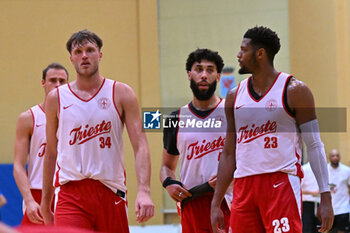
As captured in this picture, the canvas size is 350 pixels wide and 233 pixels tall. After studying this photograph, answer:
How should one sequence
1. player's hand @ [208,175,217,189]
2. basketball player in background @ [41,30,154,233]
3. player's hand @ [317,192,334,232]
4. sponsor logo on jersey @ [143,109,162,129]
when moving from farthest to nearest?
sponsor logo on jersey @ [143,109,162,129] → player's hand @ [208,175,217,189] → basketball player in background @ [41,30,154,233] → player's hand @ [317,192,334,232]

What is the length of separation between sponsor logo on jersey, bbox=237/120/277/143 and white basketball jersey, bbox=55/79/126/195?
101 cm

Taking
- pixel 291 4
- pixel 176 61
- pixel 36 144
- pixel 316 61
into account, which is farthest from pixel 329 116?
pixel 36 144

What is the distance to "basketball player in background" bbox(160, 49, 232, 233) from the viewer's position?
5867mm

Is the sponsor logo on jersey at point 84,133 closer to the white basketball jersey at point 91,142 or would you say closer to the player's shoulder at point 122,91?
the white basketball jersey at point 91,142

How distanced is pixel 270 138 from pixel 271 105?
26 centimetres

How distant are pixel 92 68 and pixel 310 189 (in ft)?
23.7

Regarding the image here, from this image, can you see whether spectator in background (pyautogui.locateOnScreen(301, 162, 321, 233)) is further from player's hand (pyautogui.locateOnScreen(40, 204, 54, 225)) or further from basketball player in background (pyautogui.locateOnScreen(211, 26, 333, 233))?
player's hand (pyautogui.locateOnScreen(40, 204, 54, 225))

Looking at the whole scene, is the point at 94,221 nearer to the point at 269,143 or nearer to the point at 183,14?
the point at 269,143

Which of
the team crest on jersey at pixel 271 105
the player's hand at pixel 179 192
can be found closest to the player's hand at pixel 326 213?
the team crest on jersey at pixel 271 105

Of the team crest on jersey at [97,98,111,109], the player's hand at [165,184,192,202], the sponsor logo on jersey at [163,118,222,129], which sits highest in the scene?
the team crest on jersey at [97,98,111,109]

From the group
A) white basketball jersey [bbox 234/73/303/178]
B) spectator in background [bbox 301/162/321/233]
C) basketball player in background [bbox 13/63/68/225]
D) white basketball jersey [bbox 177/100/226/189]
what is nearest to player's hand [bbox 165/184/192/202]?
white basketball jersey [bbox 177/100/226/189]

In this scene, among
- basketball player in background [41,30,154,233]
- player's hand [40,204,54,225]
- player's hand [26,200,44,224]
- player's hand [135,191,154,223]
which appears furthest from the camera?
player's hand [26,200,44,224]

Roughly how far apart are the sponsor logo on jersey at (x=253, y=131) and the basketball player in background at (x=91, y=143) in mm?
782

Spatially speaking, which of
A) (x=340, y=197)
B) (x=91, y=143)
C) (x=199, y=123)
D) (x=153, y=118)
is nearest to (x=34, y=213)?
(x=91, y=143)
